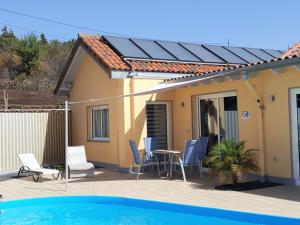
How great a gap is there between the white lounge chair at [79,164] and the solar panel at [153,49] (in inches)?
249

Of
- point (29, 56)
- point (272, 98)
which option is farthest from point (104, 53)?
point (29, 56)

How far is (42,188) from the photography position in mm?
16297

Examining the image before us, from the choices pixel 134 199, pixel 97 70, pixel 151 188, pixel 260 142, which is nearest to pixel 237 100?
pixel 260 142

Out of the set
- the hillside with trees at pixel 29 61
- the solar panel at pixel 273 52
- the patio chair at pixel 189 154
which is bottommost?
the patio chair at pixel 189 154

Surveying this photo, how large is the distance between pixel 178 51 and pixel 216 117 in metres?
6.73

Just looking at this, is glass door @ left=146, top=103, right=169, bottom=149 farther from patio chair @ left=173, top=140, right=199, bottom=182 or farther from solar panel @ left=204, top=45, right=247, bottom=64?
solar panel @ left=204, top=45, right=247, bottom=64

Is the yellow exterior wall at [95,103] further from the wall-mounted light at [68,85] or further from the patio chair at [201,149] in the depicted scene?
the patio chair at [201,149]

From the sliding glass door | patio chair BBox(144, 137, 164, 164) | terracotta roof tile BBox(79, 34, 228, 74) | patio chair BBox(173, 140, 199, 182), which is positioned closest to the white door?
the sliding glass door

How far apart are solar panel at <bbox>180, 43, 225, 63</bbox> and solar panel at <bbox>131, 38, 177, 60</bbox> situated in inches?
81.9

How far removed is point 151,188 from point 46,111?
441 inches

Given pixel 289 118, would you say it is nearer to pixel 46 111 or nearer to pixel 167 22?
pixel 46 111

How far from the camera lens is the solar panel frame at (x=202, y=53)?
2367 cm

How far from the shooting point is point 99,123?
23453 mm

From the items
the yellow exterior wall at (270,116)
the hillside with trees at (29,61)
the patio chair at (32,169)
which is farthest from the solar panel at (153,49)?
the hillside with trees at (29,61)
